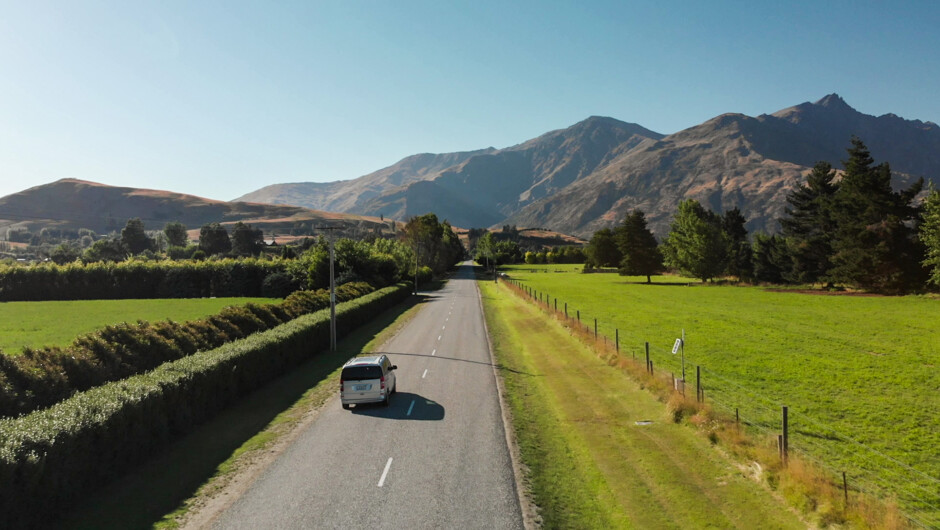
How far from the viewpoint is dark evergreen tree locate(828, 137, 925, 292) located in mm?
61250

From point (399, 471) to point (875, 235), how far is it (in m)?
71.2

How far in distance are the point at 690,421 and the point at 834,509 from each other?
6531 mm

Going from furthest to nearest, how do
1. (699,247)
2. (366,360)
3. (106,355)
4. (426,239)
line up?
(426,239), (699,247), (366,360), (106,355)

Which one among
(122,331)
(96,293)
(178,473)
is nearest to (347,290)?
(122,331)

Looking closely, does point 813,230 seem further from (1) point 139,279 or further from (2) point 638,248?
(1) point 139,279

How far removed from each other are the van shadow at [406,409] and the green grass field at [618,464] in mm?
3153

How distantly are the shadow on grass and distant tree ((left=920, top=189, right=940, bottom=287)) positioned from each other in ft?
210

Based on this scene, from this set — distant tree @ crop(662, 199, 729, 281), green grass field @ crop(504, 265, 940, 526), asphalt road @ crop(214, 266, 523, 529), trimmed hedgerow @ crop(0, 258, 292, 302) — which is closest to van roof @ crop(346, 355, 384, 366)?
asphalt road @ crop(214, 266, 523, 529)

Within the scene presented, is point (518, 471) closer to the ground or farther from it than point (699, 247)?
closer to the ground

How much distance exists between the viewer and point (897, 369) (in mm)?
25141

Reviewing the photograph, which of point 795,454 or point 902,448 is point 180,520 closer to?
point 795,454

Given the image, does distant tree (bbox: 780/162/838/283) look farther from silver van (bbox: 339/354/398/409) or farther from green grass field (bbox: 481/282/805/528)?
silver van (bbox: 339/354/398/409)

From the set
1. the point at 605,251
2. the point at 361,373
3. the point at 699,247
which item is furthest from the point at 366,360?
the point at 605,251

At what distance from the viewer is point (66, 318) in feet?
172
